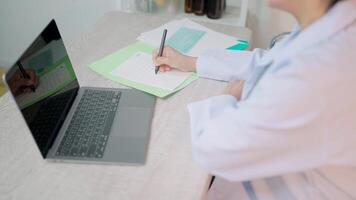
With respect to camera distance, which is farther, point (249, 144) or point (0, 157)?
point (0, 157)

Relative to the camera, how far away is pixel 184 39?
1218mm

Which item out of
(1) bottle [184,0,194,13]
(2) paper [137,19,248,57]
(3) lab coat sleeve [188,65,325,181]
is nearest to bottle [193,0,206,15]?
(1) bottle [184,0,194,13]

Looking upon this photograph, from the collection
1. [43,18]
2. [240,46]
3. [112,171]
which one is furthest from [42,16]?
[112,171]

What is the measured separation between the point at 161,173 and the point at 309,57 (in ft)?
1.23

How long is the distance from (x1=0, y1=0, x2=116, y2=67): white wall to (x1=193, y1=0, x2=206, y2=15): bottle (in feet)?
1.86

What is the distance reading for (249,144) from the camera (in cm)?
59

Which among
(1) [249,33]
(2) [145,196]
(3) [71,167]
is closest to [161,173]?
(2) [145,196]

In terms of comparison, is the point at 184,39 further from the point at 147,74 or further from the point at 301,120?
the point at 301,120

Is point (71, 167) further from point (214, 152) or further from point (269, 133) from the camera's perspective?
point (269, 133)

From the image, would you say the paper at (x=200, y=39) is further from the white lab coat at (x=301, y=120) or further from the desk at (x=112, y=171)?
the white lab coat at (x=301, y=120)

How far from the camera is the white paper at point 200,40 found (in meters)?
1.18

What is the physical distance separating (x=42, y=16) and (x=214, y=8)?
1.18m

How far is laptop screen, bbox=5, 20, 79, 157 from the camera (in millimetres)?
671

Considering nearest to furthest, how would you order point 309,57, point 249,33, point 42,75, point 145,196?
1. point 309,57
2. point 145,196
3. point 42,75
4. point 249,33
